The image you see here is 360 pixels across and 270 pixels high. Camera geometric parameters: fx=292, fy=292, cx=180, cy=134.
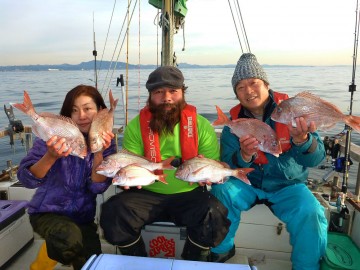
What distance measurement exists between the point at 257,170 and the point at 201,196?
0.83 m

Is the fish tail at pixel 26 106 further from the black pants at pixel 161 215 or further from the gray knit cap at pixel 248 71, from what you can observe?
the gray knit cap at pixel 248 71

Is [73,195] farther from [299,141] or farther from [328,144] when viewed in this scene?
[328,144]

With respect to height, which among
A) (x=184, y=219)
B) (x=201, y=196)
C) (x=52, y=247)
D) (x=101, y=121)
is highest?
(x=101, y=121)

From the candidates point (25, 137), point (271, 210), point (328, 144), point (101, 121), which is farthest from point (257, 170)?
point (25, 137)

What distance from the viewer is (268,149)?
2807 millimetres

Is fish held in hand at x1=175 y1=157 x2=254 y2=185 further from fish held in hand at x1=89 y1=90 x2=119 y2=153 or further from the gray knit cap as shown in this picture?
the gray knit cap

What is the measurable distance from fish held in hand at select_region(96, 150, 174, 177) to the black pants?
315 mm

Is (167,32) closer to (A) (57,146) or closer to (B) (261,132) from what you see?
(B) (261,132)

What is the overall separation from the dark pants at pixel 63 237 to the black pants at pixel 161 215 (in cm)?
27

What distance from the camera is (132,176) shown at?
260 centimetres

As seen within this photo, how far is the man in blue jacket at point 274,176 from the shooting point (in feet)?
9.00

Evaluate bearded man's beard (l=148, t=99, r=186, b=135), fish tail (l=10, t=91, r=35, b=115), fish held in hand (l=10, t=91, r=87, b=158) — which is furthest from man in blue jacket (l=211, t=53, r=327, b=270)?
fish tail (l=10, t=91, r=35, b=115)

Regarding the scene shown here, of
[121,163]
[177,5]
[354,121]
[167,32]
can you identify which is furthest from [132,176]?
[177,5]

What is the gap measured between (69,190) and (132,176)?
29.5 inches
